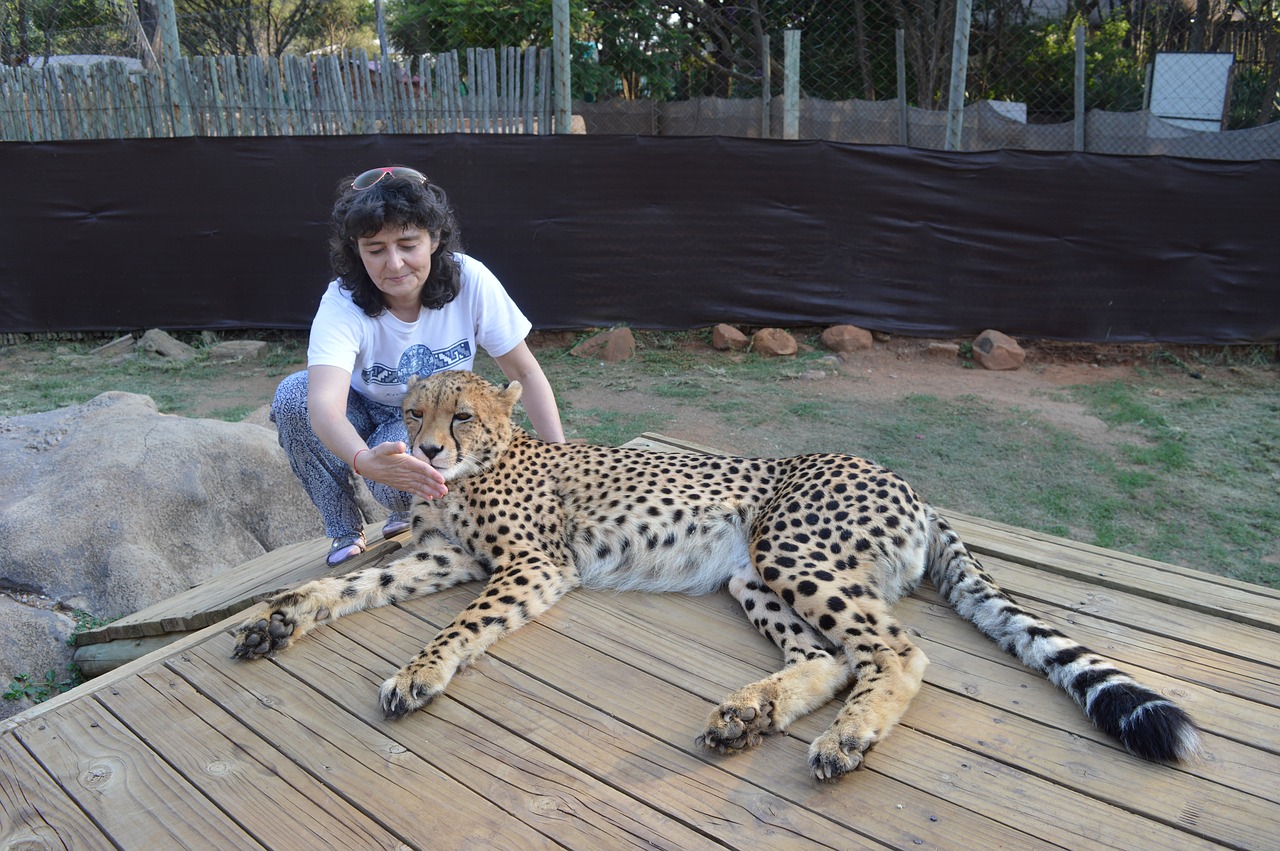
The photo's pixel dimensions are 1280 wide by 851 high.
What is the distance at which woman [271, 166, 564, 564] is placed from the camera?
2648 millimetres

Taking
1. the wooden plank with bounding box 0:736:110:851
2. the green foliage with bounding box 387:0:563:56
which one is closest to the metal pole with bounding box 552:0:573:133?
the green foliage with bounding box 387:0:563:56

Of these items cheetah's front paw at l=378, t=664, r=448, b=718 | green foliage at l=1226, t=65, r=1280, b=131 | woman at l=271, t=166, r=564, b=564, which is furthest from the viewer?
green foliage at l=1226, t=65, r=1280, b=131

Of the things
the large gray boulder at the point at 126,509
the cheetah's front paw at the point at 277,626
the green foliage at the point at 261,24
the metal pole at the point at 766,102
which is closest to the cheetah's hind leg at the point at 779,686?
the cheetah's front paw at the point at 277,626

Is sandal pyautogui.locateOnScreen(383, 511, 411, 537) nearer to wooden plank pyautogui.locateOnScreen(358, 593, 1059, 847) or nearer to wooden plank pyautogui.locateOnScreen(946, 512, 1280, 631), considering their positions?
wooden plank pyautogui.locateOnScreen(358, 593, 1059, 847)

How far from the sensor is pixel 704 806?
1811mm

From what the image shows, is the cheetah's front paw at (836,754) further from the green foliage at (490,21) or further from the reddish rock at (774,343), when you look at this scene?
the green foliage at (490,21)

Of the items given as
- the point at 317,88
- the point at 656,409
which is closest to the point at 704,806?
the point at 656,409

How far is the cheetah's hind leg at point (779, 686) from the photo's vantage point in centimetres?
198

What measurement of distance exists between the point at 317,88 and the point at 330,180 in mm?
842

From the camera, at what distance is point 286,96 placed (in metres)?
7.14

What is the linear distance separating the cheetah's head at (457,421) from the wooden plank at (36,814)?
3.95 feet

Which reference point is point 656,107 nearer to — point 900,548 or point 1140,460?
point 1140,460

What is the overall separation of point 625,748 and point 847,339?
553 centimetres

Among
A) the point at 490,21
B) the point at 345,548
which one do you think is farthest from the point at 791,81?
the point at 345,548
